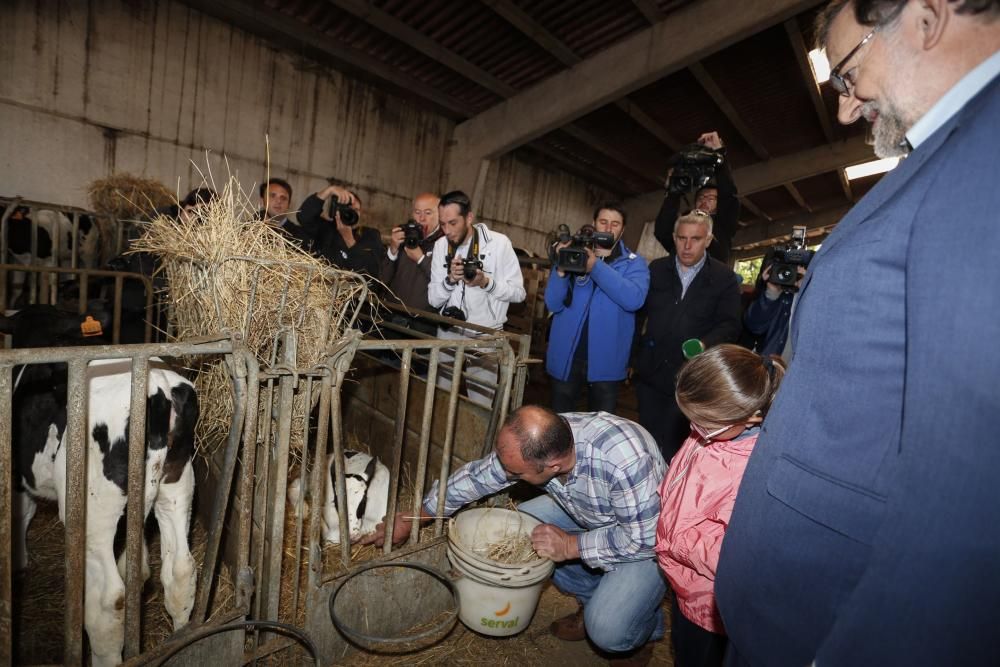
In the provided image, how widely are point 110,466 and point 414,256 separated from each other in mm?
2505

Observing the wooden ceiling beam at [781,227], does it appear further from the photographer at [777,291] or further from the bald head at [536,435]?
the bald head at [536,435]

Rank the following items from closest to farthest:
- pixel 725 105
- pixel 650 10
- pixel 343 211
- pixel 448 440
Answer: pixel 448 440
pixel 343 211
pixel 650 10
pixel 725 105

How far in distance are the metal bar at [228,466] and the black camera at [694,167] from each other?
3.18 meters

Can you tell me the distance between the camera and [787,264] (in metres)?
3.12

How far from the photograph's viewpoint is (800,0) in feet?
18.2

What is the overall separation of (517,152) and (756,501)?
13.2m

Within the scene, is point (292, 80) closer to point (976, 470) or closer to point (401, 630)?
point (401, 630)

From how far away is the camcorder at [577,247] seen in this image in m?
3.18

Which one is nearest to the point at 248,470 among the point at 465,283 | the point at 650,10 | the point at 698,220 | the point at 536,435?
the point at 536,435

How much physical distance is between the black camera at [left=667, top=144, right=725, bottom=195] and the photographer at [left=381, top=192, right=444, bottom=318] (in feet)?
6.13

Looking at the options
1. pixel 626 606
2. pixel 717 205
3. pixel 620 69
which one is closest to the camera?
pixel 626 606

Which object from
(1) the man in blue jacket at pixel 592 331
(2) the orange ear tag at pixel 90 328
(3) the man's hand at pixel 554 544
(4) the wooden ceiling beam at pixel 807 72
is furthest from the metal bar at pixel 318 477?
(4) the wooden ceiling beam at pixel 807 72

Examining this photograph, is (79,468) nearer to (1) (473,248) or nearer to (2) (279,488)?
(2) (279,488)

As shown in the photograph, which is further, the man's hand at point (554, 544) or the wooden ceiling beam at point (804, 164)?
the wooden ceiling beam at point (804, 164)
